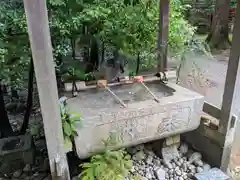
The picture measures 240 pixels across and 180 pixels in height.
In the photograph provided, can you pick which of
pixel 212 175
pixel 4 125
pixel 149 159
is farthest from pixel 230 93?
pixel 4 125

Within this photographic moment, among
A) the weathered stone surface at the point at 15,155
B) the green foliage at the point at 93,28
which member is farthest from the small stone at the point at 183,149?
the weathered stone surface at the point at 15,155

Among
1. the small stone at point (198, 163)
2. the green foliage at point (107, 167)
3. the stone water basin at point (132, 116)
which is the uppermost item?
the stone water basin at point (132, 116)

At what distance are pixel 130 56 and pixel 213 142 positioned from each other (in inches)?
56.6

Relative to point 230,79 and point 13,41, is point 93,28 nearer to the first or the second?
point 13,41

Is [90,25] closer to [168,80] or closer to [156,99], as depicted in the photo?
[168,80]

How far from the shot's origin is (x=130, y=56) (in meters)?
3.16

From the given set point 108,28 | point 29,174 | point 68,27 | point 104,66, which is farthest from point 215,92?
point 29,174

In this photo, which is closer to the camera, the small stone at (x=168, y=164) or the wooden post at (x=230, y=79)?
the wooden post at (x=230, y=79)

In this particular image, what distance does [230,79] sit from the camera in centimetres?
211

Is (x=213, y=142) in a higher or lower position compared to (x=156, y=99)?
lower

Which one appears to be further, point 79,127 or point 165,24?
point 165,24

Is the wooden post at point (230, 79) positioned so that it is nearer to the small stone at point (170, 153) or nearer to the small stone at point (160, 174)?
the small stone at point (170, 153)

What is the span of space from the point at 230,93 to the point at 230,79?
125 millimetres

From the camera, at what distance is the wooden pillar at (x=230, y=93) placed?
2.00 m
